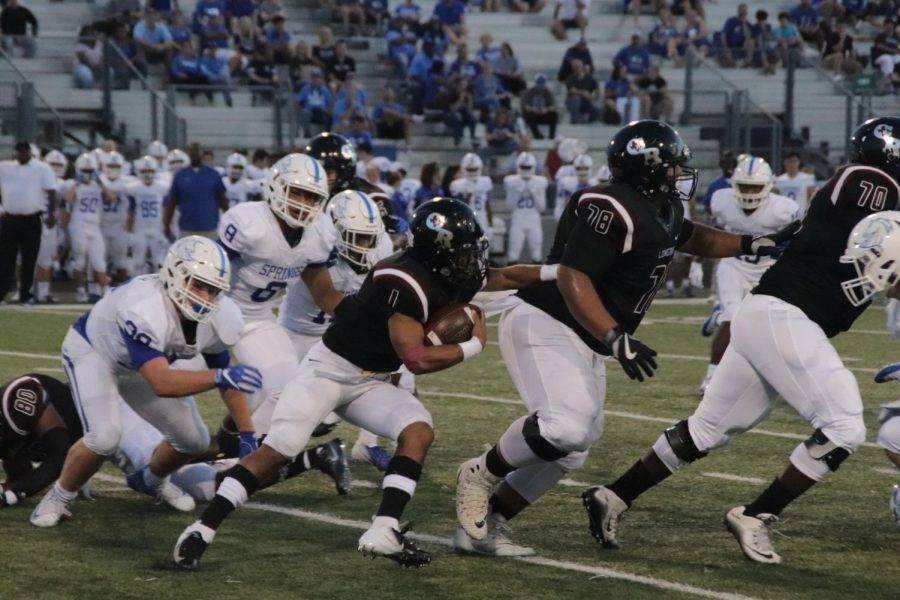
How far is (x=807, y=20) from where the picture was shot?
23609 millimetres

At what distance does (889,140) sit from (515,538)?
6.67 feet

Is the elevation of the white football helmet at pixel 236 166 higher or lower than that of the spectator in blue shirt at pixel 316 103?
lower

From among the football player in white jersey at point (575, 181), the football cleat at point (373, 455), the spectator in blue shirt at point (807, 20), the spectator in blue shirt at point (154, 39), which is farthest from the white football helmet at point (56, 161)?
the spectator in blue shirt at point (807, 20)

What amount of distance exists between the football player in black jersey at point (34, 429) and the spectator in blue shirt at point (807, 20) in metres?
18.9

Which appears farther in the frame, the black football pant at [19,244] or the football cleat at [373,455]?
the black football pant at [19,244]

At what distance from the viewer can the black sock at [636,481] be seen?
564 centimetres

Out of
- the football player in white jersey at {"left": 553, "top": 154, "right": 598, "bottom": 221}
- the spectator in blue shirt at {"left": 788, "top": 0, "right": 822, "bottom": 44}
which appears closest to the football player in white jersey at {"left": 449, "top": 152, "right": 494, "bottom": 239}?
the football player in white jersey at {"left": 553, "top": 154, "right": 598, "bottom": 221}

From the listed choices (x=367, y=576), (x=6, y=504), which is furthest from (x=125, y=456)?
(x=367, y=576)

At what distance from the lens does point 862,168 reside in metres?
5.64

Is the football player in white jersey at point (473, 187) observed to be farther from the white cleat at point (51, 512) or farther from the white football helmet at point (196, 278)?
the white football helmet at point (196, 278)

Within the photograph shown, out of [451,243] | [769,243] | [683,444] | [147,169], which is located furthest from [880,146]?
[147,169]

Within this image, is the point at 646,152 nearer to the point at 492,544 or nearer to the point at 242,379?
the point at 492,544

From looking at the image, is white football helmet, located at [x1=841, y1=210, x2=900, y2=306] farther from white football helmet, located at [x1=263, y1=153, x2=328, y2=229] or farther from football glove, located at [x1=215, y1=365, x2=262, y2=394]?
white football helmet, located at [x1=263, y1=153, x2=328, y2=229]

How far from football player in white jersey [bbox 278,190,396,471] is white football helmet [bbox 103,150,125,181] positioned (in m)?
9.51
